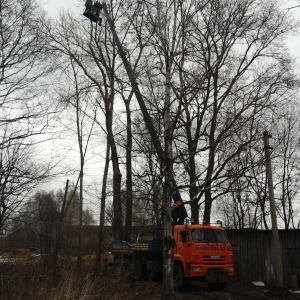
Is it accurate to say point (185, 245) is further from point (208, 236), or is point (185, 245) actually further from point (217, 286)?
point (217, 286)

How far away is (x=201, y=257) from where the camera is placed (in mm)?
13398

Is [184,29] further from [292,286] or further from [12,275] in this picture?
[292,286]

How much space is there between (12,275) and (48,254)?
22.1 feet

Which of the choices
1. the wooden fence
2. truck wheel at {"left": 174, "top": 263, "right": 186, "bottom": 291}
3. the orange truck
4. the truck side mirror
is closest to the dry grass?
truck wheel at {"left": 174, "top": 263, "right": 186, "bottom": 291}

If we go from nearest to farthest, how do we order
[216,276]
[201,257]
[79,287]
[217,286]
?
1. [79,287]
2. [216,276]
3. [201,257]
4. [217,286]

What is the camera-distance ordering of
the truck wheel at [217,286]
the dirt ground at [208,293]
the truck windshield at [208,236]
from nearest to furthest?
the dirt ground at [208,293]
the truck windshield at [208,236]
the truck wheel at [217,286]

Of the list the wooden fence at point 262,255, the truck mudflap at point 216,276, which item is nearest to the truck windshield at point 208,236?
the truck mudflap at point 216,276

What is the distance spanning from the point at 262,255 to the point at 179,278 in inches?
190

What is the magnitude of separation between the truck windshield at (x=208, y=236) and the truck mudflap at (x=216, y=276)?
3.74 feet

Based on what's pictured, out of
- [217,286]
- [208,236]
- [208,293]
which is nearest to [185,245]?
[208,236]

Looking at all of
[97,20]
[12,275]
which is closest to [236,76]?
[97,20]

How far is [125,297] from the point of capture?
11.5m

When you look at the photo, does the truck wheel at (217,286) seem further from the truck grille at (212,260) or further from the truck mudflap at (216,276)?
the truck grille at (212,260)

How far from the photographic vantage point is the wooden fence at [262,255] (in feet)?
49.8
